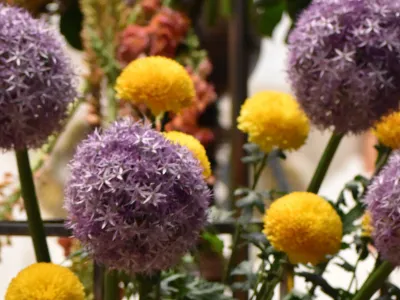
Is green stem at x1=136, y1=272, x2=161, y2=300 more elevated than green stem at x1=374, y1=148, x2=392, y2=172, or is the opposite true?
green stem at x1=374, y1=148, x2=392, y2=172

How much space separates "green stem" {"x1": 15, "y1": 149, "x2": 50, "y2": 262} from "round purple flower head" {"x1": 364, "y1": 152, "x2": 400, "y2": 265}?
0.68 feet

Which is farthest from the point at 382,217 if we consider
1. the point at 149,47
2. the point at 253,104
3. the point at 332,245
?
the point at 149,47

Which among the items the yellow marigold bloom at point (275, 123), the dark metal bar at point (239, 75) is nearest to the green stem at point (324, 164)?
the yellow marigold bloom at point (275, 123)

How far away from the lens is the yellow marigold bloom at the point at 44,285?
1.17 feet

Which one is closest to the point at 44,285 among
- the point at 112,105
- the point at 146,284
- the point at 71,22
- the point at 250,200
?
the point at 146,284

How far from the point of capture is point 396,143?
47 cm

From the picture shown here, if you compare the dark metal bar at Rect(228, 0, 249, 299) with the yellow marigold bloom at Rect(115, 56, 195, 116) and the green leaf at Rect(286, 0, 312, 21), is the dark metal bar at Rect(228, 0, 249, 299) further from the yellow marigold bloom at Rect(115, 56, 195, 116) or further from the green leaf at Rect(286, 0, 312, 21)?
the yellow marigold bloom at Rect(115, 56, 195, 116)

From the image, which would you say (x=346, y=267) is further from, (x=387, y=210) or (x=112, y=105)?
(x=112, y=105)

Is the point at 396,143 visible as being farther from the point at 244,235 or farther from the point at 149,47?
the point at 149,47

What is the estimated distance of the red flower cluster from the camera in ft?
2.74

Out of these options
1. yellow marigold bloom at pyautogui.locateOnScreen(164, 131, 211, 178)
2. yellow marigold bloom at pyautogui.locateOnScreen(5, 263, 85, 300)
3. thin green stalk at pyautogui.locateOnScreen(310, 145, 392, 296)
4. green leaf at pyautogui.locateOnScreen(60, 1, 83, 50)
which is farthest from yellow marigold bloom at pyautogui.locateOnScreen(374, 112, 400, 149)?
green leaf at pyautogui.locateOnScreen(60, 1, 83, 50)

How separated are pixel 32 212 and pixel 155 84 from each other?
11cm

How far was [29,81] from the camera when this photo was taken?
1.30 ft

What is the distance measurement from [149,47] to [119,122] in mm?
489
